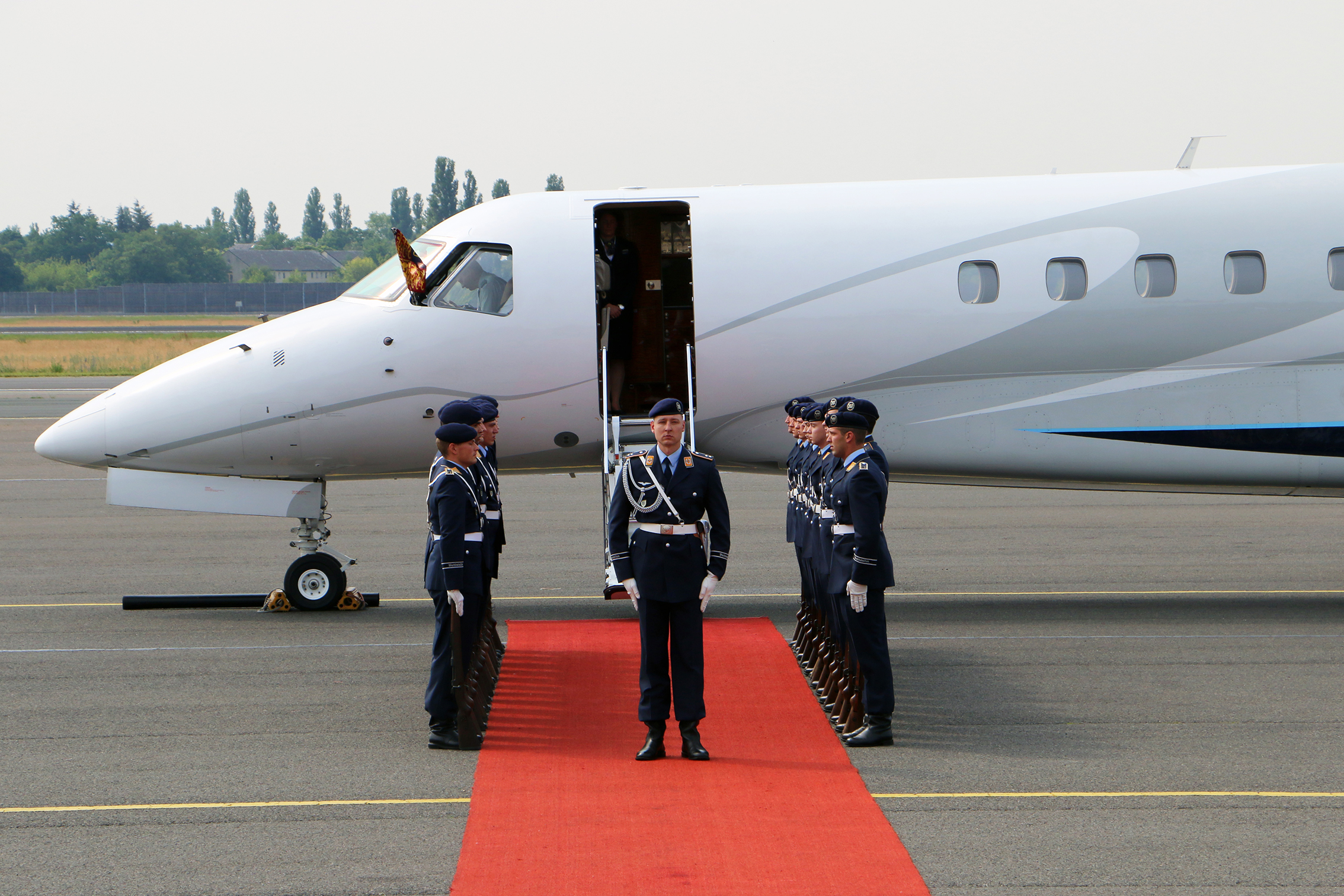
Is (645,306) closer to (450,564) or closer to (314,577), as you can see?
(314,577)

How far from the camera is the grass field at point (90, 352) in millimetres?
47219

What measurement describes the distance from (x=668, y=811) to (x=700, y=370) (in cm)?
531

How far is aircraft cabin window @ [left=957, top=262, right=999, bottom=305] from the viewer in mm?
10781

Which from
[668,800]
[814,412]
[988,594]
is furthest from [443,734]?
[988,594]

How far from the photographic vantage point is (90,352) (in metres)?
58.1

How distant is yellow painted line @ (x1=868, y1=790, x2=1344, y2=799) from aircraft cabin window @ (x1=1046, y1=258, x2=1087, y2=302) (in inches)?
207

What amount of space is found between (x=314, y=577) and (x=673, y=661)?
5.22 m

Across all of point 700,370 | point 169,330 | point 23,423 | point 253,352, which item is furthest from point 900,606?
point 169,330

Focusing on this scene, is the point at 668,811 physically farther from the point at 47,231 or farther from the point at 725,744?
the point at 47,231

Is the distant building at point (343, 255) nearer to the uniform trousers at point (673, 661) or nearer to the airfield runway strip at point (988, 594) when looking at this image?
the airfield runway strip at point (988, 594)

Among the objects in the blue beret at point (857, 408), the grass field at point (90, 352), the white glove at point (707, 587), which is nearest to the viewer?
the white glove at point (707, 587)

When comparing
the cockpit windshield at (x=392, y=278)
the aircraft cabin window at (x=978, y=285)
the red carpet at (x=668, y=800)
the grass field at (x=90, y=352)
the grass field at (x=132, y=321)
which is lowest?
the red carpet at (x=668, y=800)

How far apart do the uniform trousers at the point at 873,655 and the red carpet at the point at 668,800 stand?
13.6 inches

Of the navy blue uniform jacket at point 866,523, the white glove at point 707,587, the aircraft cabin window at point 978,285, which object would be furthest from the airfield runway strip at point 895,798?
the aircraft cabin window at point 978,285
